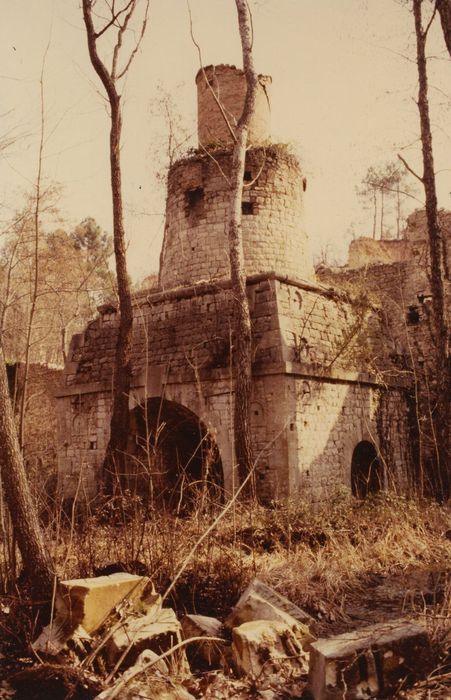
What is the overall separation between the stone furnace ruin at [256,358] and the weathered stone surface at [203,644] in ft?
8.72

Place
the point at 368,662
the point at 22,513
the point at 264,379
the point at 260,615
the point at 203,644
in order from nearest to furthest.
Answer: the point at 368,662
the point at 203,644
the point at 260,615
the point at 22,513
the point at 264,379

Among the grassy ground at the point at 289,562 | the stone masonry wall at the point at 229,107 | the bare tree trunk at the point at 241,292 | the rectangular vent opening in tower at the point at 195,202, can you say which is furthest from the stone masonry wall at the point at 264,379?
the stone masonry wall at the point at 229,107

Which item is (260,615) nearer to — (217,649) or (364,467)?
(217,649)

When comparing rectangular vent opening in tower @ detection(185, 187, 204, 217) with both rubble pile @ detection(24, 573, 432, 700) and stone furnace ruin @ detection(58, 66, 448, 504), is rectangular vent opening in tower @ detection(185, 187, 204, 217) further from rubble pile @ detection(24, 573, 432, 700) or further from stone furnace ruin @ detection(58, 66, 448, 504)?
rubble pile @ detection(24, 573, 432, 700)

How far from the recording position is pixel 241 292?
961 cm

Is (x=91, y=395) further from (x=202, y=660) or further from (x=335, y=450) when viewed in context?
(x=202, y=660)

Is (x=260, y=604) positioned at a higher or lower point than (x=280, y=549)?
higher

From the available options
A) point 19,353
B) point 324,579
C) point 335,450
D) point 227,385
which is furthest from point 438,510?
point 19,353

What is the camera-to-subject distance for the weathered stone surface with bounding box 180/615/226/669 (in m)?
4.71

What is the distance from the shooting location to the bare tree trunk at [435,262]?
10.5 meters

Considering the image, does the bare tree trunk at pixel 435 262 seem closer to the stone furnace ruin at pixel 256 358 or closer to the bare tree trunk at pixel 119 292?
the stone furnace ruin at pixel 256 358

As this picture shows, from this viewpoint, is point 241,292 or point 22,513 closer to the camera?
point 22,513

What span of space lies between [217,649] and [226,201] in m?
10.5

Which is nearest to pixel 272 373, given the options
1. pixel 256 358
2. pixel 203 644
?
pixel 256 358
